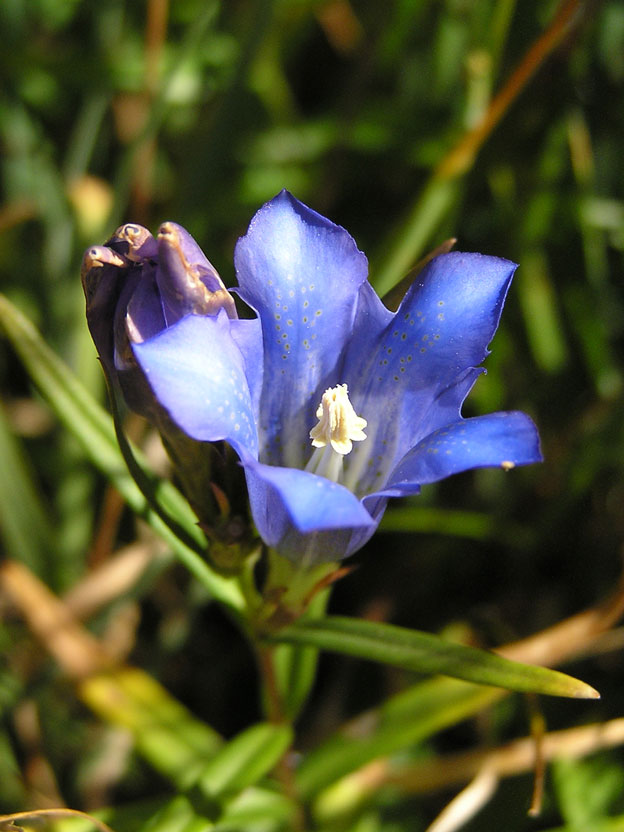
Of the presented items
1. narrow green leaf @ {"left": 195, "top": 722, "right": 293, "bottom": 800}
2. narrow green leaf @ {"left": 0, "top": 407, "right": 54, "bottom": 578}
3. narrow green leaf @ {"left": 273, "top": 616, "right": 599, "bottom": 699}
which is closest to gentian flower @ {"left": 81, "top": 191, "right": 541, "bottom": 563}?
narrow green leaf @ {"left": 273, "top": 616, "right": 599, "bottom": 699}

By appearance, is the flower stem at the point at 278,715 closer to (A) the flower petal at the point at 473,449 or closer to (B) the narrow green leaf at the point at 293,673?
(B) the narrow green leaf at the point at 293,673

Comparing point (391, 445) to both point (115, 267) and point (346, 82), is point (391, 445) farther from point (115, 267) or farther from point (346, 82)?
point (346, 82)

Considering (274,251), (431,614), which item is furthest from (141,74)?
(431,614)

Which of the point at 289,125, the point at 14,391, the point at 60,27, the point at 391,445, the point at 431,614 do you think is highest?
the point at 60,27

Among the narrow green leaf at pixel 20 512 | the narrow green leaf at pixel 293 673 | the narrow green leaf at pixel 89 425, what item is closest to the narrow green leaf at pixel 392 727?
the narrow green leaf at pixel 293 673

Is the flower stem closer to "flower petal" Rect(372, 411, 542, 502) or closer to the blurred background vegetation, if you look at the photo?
the blurred background vegetation

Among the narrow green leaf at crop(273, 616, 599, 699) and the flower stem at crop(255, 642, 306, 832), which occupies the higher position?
the narrow green leaf at crop(273, 616, 599, 699)
